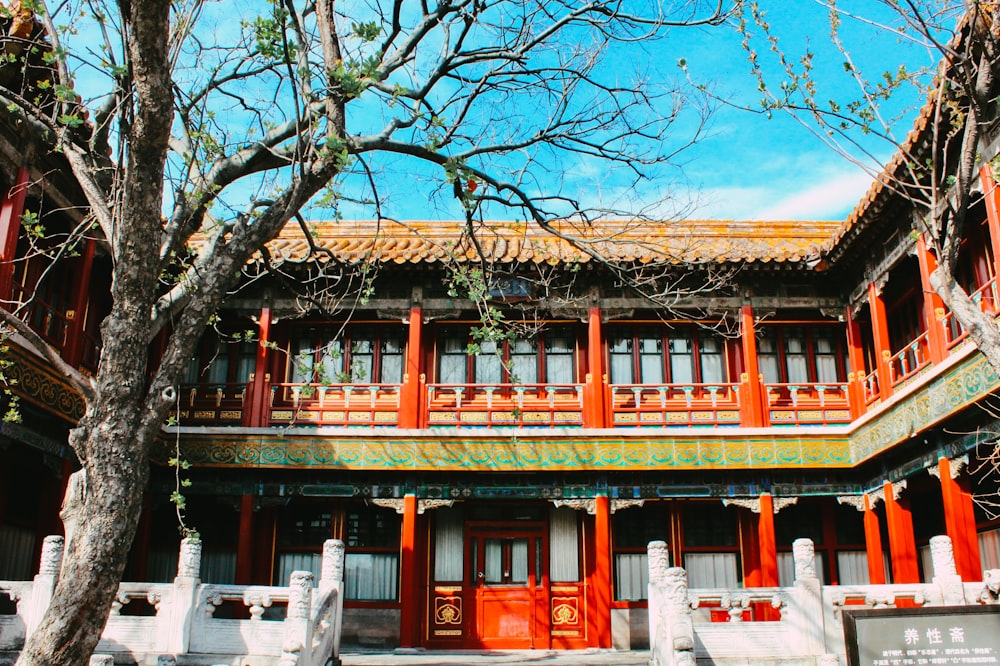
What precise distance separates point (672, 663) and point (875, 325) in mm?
6637

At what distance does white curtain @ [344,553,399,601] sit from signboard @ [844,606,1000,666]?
9.06m

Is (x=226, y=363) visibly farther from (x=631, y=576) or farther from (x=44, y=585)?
(x=631, y=576)

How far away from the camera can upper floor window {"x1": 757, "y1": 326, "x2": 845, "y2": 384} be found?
15.4 m

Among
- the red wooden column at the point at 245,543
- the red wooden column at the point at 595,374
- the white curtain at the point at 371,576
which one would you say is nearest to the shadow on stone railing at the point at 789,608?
the red wooden column at the point at 595,374

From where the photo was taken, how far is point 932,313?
1176 cm

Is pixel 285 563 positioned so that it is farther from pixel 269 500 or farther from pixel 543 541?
pixel 543 541

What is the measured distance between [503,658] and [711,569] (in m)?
3.75

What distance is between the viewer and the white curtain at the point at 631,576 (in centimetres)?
1447

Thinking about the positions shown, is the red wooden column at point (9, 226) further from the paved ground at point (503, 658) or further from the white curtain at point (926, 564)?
the white curtain at point (926, 564)

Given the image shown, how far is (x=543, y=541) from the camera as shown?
579 inches

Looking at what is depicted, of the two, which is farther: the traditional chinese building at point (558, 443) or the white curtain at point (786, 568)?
the white curtain at point (786, 568)

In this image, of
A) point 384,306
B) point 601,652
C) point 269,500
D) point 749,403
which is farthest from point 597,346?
point 269,500

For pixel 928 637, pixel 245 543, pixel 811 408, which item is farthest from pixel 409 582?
pixel 928 637

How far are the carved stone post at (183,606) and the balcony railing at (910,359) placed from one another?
29.2ft
